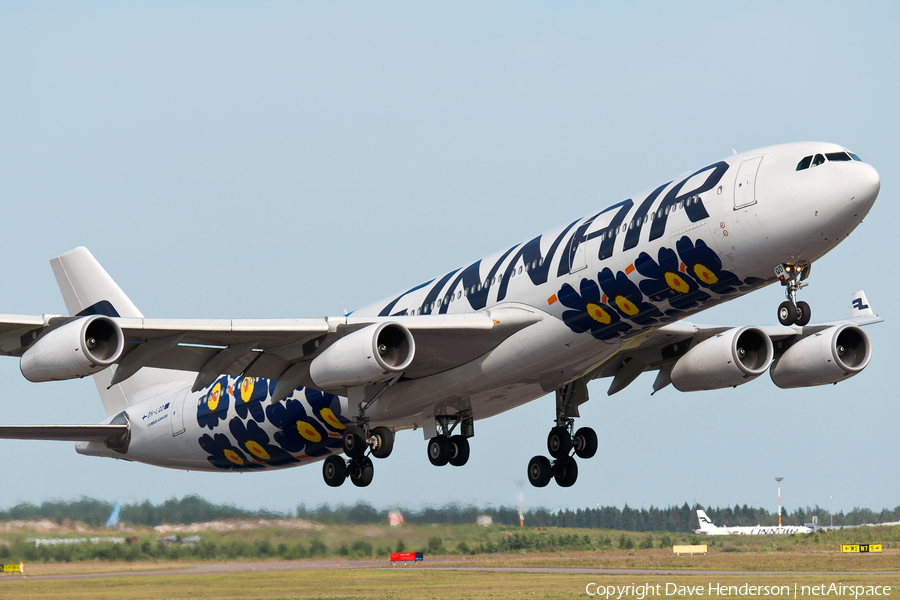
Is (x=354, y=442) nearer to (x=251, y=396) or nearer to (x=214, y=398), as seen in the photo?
(x=251, y=396)

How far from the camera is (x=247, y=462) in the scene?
3278 cm

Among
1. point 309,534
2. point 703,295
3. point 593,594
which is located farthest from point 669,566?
point 703,295

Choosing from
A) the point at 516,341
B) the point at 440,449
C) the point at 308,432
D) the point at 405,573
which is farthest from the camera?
the point at 405,573

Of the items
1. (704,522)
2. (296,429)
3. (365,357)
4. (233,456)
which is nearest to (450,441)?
(296,429)

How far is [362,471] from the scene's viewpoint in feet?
93.9

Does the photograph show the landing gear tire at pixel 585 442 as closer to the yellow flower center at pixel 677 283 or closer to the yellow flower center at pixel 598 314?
the yellow flower center at pixel 598 314

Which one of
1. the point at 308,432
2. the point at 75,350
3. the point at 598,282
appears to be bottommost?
the point at 308,432

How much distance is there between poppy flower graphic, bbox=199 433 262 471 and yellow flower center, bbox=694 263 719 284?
55.0 feet

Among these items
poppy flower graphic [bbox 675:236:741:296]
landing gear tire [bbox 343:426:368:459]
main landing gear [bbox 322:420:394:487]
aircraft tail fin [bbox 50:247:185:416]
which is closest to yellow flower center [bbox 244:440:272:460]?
main landing gear [bbox 322:420:394:487]

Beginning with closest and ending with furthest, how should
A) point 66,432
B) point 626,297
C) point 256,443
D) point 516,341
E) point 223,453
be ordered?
point 626,297 → point 516,341 → point 256,443 → point 223,453 → point 66,432

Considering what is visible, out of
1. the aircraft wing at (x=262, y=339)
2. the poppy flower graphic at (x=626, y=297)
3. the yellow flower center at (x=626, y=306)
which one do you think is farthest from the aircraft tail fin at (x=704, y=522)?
the yellow flower center at (x=626, y=306)

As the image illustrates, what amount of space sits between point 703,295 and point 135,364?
45.0ft

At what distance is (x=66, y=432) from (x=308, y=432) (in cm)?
867

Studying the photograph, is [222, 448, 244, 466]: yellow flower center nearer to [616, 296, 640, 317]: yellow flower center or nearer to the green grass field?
the green grass field
